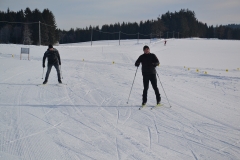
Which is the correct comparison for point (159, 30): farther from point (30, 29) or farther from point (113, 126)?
point (113, 126)

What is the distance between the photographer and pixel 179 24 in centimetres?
11012

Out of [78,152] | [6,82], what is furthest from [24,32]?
[78,152]

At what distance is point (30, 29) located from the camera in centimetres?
6312

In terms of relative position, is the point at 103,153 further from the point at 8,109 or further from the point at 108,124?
the point at 8,109

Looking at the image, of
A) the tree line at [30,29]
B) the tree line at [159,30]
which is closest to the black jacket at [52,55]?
the tree line at [30,29]

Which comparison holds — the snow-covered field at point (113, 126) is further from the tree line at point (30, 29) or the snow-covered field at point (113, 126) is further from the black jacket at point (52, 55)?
the tree line at point (30, 29)

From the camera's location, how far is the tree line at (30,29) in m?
61.9

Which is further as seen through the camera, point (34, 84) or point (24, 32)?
point (24, 32)

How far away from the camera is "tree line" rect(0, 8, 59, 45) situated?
203 feet

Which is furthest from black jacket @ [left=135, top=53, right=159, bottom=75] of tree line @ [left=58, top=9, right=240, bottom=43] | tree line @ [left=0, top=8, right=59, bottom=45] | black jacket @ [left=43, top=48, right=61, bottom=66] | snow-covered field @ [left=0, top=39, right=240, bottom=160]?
tree line @ [left=58, top=9, right=240, bottom=43]

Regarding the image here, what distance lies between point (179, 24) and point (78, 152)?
374ft

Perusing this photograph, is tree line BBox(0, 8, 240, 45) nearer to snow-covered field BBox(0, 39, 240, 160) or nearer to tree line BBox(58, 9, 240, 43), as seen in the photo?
tree line BBox(58, 9, 240, 43)

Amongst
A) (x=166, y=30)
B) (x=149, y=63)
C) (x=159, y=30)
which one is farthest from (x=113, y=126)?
(x=166, y=30)

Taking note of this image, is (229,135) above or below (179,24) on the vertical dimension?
below
